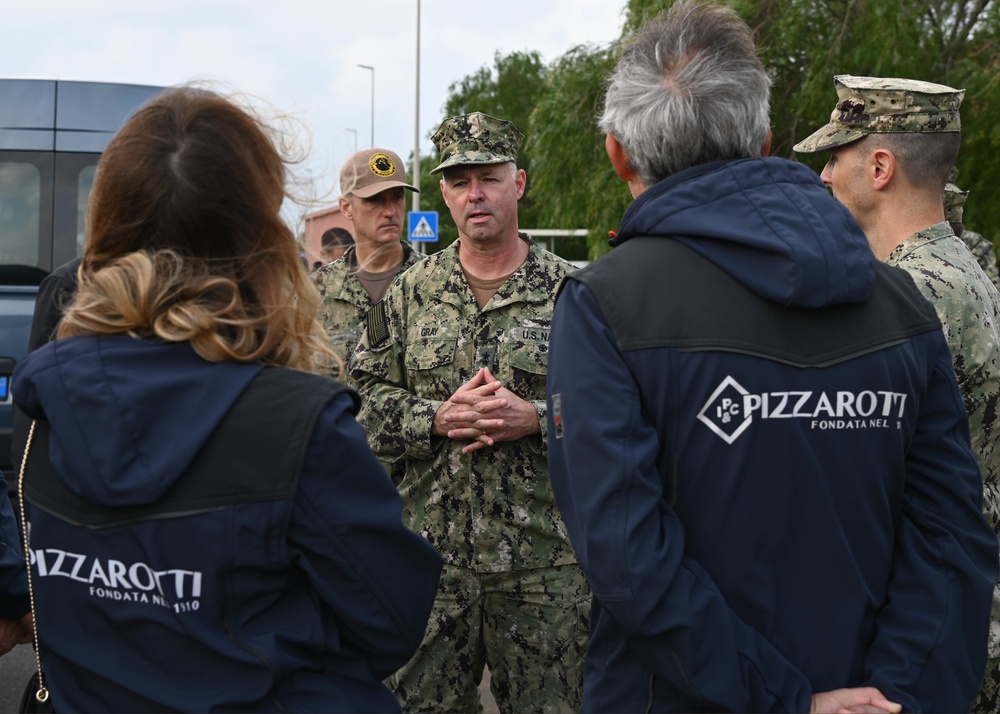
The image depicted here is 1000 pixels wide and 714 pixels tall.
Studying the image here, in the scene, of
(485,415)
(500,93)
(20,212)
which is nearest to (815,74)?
(20,212)

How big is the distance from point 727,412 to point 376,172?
365 centimetres

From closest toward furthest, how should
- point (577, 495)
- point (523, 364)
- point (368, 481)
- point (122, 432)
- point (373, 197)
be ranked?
point (122, 432) < point (368, 481) < point (577, 495) < point (523, 364) < point (373, 197)

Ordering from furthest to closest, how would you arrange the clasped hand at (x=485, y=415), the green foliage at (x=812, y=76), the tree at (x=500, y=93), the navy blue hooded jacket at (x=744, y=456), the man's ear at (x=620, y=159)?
the tree at (x=500, y=93)
the green foliage at (x=812, y=76)
the clasped hand at (x=485, y=415)
the man's ear at (x=620, y=159)
the navy blue hooded jacket at (x=744, y=456)

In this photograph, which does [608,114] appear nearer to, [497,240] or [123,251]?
[123,251]

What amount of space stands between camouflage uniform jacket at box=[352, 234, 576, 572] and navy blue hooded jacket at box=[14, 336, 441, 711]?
1.71 metres

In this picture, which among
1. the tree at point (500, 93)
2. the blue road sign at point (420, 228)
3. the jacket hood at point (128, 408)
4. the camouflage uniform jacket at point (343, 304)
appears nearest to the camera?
the jacket hood at point (128, 408)

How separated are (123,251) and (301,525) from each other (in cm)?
55

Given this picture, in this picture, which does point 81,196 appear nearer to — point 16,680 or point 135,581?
point 16,680

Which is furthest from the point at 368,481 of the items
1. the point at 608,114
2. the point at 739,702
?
the point at 608,114

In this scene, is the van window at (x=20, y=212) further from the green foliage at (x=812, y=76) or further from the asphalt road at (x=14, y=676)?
the green foliage at (x=812, y=76)

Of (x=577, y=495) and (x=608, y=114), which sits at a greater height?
(x=608, y=114)

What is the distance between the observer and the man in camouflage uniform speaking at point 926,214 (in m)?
2.68

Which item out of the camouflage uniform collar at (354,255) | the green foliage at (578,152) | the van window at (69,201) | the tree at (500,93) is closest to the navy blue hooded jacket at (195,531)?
the camouflage uniform collar at (354,255)

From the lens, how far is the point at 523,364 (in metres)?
3.54
